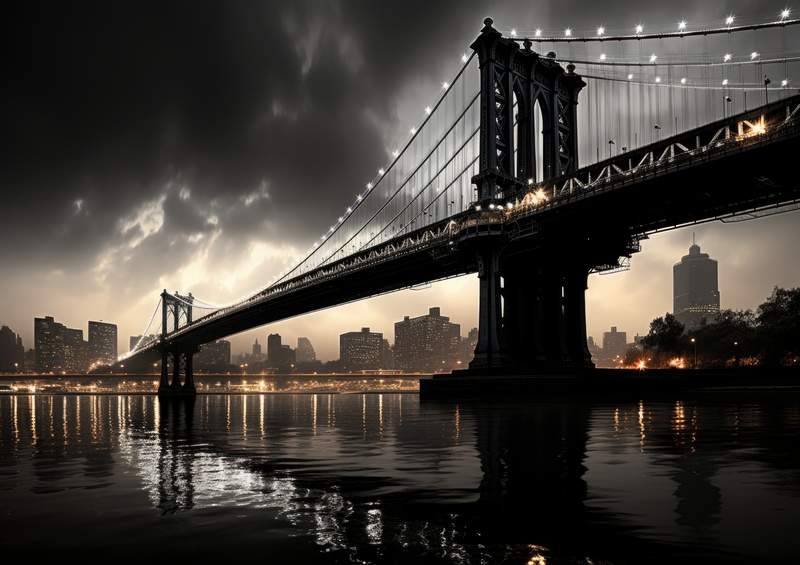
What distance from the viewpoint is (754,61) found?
164ft

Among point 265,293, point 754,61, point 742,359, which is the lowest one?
point 742,359

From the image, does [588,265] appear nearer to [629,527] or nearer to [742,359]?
[742,359]

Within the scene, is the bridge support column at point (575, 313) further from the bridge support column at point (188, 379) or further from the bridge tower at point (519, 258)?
the bridge support column at point (188, 379)

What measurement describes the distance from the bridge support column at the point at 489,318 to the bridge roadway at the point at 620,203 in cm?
130

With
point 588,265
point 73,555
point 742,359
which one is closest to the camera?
point 73,555

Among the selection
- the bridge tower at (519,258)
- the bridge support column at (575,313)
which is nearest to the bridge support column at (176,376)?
the bridge tower at (519,258)

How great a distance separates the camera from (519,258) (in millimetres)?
60156

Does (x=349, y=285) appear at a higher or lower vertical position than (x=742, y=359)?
higher

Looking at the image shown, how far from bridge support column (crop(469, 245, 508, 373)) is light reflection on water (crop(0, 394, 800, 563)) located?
34217 mm

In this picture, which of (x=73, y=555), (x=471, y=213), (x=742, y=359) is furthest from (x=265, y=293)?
(x=73, y=555)

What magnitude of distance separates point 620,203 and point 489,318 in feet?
44.5

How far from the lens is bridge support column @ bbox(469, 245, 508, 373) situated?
53.8m

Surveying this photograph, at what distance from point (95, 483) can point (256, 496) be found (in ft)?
12.8

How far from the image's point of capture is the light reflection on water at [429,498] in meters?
7.13
